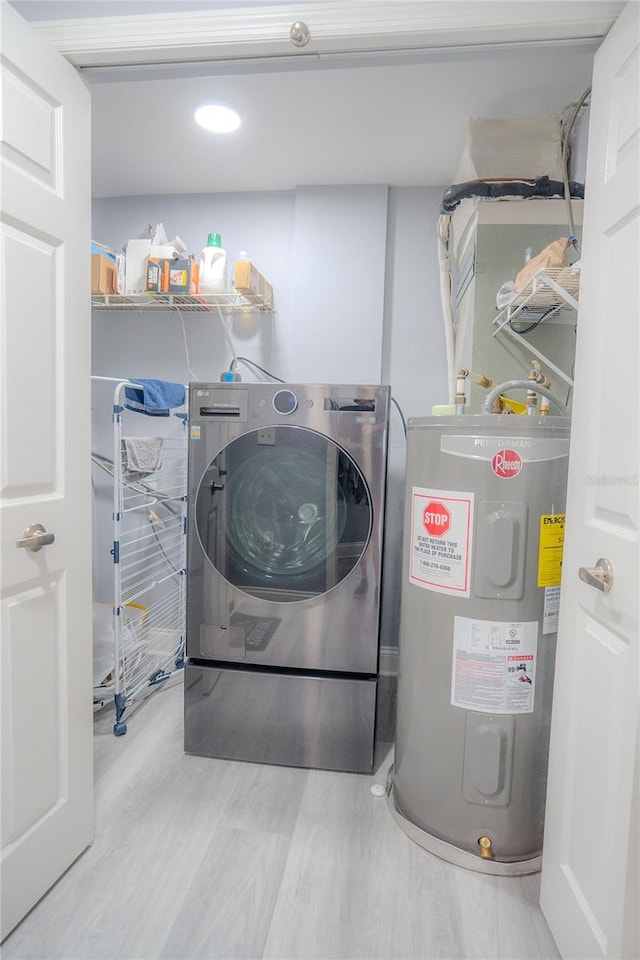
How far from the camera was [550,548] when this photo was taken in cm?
126

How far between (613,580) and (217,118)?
6.40 ft

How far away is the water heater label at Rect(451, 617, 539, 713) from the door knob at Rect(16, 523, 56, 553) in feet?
3.33

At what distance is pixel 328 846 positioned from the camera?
140 cm

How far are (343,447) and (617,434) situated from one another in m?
0.85

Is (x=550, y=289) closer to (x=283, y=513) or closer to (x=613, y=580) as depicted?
(x=613, y=580)

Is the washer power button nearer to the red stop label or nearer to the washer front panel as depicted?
the washer front panel

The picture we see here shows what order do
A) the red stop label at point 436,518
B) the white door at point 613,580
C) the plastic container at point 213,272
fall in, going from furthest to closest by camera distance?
the plastic container at point 213,272 < the red stop label at point 436,518 < the white door at point 613,580

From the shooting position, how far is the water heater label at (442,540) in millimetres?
1282

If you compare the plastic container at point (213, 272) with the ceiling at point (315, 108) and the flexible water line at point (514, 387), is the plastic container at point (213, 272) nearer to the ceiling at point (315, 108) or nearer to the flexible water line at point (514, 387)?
the ceiling at point (315, 108)

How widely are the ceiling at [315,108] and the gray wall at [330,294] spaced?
12 cm

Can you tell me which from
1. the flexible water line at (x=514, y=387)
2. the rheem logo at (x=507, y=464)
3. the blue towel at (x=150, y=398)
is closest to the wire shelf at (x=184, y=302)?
the blue towel at (x=150, y=398)

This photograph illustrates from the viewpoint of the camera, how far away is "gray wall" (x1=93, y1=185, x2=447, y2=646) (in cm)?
225

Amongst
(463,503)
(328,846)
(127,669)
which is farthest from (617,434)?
(127,669)

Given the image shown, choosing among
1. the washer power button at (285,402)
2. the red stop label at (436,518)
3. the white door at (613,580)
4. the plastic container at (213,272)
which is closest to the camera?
the white door at (613,580)
